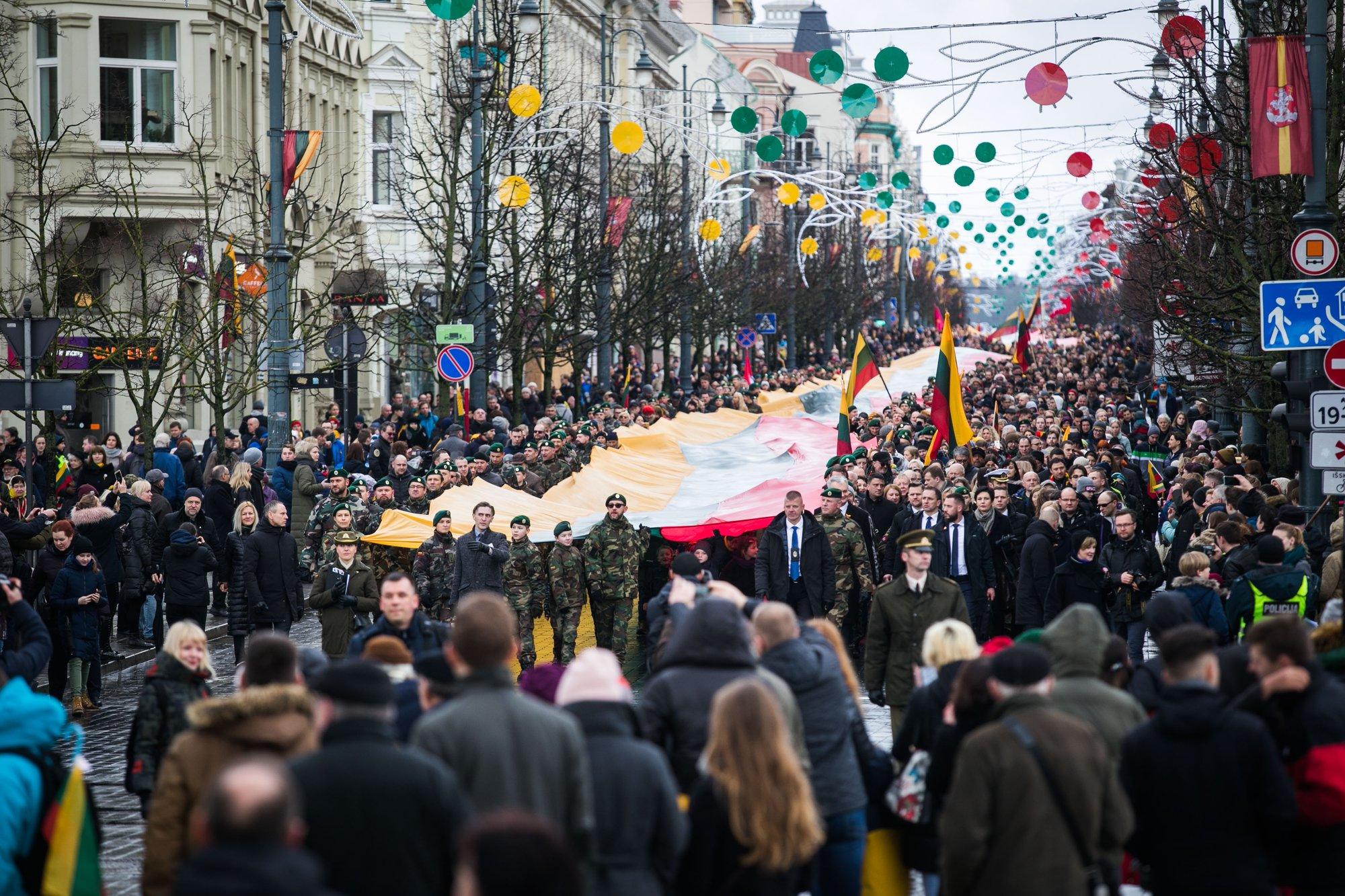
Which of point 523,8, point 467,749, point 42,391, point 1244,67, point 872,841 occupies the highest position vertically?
point 523,8

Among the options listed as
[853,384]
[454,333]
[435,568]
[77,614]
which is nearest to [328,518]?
[435,568]

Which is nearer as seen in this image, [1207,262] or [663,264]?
[1207,262]

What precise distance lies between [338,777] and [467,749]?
0.57 meters

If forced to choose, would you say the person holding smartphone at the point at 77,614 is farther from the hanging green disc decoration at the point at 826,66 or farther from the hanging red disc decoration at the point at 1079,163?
the hanging red disc decoration at the point at 1079,163

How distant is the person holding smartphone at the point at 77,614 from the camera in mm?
15117

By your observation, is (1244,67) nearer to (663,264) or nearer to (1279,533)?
(1279,533)

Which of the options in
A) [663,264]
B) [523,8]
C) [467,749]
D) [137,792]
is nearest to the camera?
[467,749]

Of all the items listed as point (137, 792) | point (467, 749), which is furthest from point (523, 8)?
point (467, 749)

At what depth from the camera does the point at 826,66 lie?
21.4m

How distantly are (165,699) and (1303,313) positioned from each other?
9632 mm

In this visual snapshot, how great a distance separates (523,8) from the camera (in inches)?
1169

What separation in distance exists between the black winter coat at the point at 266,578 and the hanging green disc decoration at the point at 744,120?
12.3 metres

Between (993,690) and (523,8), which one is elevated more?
(523,8)

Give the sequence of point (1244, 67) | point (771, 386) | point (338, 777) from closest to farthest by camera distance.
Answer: point (338, 777) → point (1244, 67) → point (771, 386)
